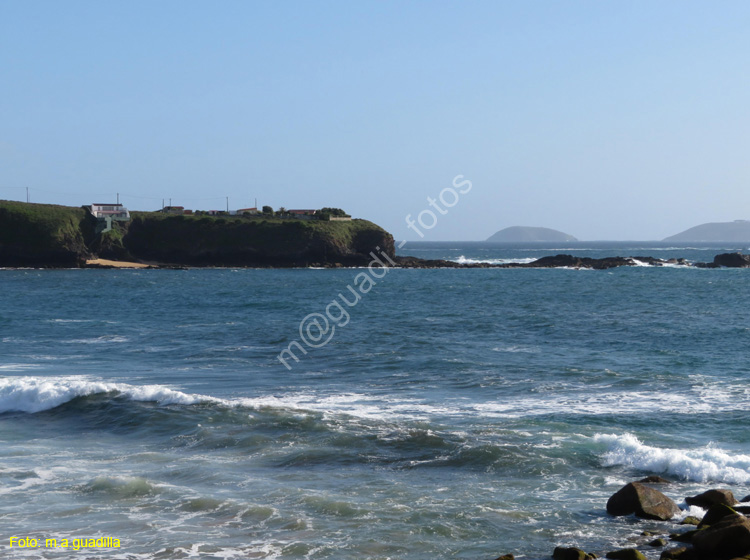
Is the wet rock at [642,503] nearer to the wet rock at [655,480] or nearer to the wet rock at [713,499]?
the wet rock at [713,499]

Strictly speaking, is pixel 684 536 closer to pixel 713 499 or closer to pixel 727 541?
pixel 727 541

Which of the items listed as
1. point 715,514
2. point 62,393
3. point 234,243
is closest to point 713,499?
point 715,514

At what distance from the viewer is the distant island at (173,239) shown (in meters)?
103

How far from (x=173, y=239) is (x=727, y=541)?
108668 mm

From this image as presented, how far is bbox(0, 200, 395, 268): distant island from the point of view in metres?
103

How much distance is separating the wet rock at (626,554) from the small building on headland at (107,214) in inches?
4177

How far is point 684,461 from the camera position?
14.8 m

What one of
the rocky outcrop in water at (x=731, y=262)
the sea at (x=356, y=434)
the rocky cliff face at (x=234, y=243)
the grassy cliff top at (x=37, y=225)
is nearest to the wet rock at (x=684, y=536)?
the sea at (x=356, y=434)

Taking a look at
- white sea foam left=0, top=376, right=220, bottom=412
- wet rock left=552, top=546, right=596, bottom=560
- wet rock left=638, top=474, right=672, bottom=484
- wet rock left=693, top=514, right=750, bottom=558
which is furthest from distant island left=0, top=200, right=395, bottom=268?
wet rock left=693, top=514, right=750, bottom=558

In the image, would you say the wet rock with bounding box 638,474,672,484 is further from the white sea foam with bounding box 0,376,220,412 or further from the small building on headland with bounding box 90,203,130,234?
the small building on headland with bounding box 90,203,130,234

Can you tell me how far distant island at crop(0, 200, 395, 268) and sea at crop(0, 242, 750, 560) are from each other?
67852mm

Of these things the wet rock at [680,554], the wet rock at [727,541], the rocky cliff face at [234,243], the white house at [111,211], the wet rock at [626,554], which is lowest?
the wet rock at [680,554]

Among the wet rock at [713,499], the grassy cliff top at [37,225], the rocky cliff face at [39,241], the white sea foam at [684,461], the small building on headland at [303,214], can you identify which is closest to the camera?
the wet rock at [713,499]

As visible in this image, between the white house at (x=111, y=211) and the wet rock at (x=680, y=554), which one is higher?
the white house at (x=111, y=211)
